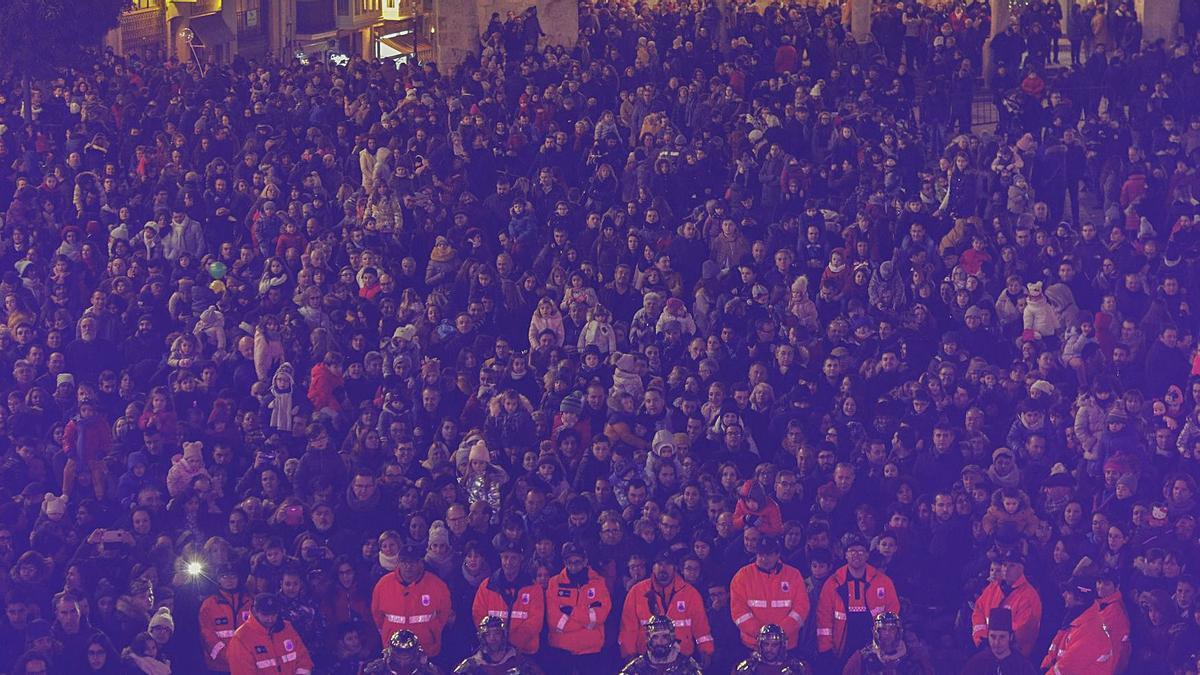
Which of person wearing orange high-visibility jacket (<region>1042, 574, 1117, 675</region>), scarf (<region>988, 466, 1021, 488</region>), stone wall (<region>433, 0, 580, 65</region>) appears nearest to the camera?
person wearing orange high-visibility jacket (<region>1042, 574, 1117, 675</region>)

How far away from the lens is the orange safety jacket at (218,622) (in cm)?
1591

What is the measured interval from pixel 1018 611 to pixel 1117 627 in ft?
2.01

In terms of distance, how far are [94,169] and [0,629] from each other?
1116 centimetres

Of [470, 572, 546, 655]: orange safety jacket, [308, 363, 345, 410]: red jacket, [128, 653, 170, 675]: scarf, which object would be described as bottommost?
[128, 653, 170, 675]: scarf

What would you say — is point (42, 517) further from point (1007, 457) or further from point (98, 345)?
point (1007, 457)

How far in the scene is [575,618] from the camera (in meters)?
16.1

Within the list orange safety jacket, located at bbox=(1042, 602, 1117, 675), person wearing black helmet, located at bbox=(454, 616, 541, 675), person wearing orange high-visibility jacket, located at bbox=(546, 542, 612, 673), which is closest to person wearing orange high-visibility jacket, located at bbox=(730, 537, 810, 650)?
person wearing orange high-visibility jacket, located at bbox=(546, 542, 612, 673)

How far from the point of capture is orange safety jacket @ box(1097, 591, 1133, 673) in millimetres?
15562

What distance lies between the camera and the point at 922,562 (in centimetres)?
1662

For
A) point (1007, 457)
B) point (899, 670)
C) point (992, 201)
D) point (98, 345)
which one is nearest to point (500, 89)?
point (992, 201)

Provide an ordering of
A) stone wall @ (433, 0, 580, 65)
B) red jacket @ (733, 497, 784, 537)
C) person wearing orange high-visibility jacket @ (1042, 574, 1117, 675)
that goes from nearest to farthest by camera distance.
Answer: person wearing orange high-visibility jacket @ (1042, 574, 1117, 675), red jacket @ (733, 497, 784, 537), stone wall @ (433, 0, 580, 65)

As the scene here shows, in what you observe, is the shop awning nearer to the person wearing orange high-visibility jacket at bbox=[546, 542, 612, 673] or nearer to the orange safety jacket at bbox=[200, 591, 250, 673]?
the orange safety jacket at bbox=[200, 591, 250, 673]

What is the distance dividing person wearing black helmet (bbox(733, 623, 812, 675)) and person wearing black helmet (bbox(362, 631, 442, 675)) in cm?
186

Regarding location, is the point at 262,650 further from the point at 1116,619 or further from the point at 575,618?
the point at 1116,619
